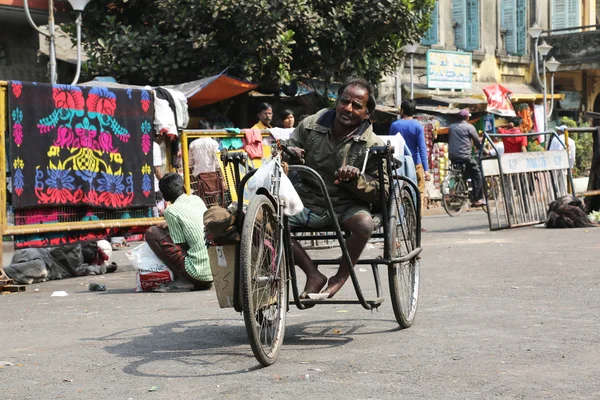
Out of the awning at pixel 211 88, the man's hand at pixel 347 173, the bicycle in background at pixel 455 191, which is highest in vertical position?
the awning at pixel 211 88

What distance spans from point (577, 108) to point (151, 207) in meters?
28.8

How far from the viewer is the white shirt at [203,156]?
39.6 ft

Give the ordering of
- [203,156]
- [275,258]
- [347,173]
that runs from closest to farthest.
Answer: [275,258] < [347,173] < [203,156]

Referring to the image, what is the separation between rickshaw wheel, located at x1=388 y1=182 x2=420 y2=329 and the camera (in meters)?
6.35

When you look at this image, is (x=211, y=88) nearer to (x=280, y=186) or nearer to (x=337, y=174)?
(x=337, y=174)

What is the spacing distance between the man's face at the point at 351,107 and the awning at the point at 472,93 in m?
21.3

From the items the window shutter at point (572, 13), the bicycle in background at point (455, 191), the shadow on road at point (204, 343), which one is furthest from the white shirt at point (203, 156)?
the window shutter at point (572, 13)

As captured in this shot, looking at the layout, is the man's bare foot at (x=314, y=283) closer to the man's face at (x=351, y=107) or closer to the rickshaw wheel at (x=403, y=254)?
the rickshaw wheel at (x=403, y=254)

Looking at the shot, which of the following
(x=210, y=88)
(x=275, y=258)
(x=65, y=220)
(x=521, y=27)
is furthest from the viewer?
(x=521, y=27)

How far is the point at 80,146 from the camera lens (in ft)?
34.8

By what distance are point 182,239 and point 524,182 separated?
7835mm

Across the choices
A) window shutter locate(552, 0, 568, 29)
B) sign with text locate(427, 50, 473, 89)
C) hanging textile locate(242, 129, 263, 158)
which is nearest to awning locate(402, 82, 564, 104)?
sign with text locate(427, 50, 473, 89)

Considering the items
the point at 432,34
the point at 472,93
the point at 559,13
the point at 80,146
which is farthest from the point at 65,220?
the point at 559,13

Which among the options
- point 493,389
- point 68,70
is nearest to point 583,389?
point 493,389
